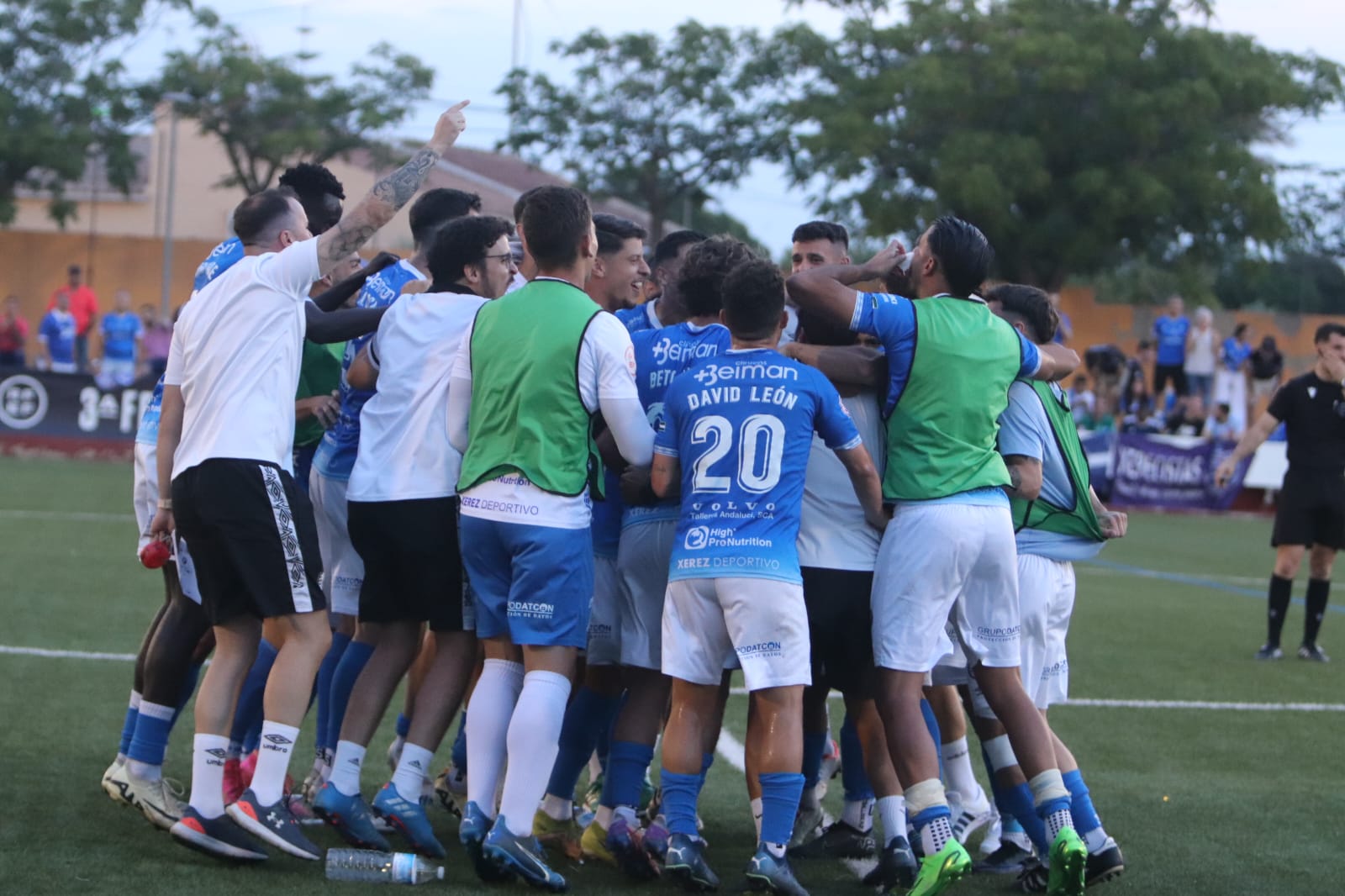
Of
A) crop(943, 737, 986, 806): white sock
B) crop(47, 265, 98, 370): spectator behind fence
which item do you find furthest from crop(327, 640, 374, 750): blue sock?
crop(47, 265, 98, 370): spectator behind fence

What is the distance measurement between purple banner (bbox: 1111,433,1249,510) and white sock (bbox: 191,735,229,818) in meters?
19.0

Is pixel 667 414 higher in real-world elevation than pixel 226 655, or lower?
higher

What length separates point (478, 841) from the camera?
486 cm

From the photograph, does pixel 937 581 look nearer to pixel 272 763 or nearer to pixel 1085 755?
pixel 272 763

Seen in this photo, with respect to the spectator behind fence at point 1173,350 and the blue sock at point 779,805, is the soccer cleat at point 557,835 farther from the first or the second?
the spectator behind fence at point 1173,350

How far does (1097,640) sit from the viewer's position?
10984mm

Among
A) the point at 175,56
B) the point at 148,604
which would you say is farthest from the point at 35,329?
the point at 148,604

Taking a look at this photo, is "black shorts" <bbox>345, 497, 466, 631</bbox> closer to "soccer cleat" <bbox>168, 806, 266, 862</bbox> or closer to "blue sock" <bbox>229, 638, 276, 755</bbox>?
"blue sock" <bbox>229, 638, 276, 755</bbox>

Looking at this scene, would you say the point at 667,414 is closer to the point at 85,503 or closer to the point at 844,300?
the point at 844,300

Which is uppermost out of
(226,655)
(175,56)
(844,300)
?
(175,56)

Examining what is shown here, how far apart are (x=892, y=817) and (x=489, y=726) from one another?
138cm

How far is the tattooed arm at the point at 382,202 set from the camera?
4.96 m

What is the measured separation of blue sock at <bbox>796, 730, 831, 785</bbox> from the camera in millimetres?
5707

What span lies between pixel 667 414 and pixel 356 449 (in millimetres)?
1548
